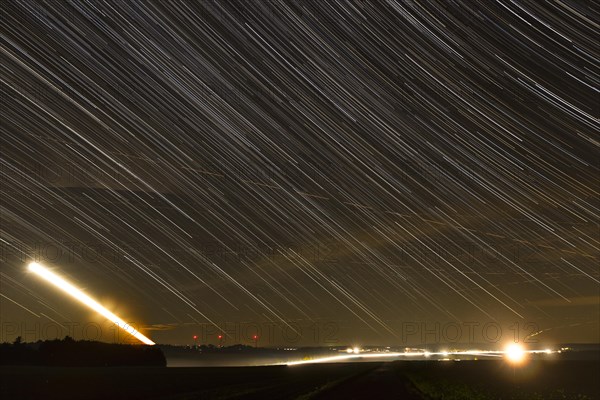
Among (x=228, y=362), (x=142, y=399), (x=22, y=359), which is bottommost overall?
(x=142, y=399)

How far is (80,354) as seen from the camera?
392 ft

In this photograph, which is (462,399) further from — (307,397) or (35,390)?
(35,390)

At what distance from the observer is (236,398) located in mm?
42594

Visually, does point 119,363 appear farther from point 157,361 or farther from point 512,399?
point 512,399

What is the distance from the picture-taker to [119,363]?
4791 inches

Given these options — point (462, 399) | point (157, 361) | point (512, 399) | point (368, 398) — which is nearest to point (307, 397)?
point (368, 398)

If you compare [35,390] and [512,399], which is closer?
[512,399]

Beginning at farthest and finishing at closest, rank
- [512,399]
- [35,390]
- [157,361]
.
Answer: [157,361]
[35,390]
[512,399]

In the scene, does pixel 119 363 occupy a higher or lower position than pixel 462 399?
higher

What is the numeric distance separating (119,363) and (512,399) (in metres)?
91.3

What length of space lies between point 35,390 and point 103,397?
9.36 metres

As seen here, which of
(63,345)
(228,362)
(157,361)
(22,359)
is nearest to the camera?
(22,359)

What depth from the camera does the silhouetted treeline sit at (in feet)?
374

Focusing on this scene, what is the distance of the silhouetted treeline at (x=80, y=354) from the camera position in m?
114
